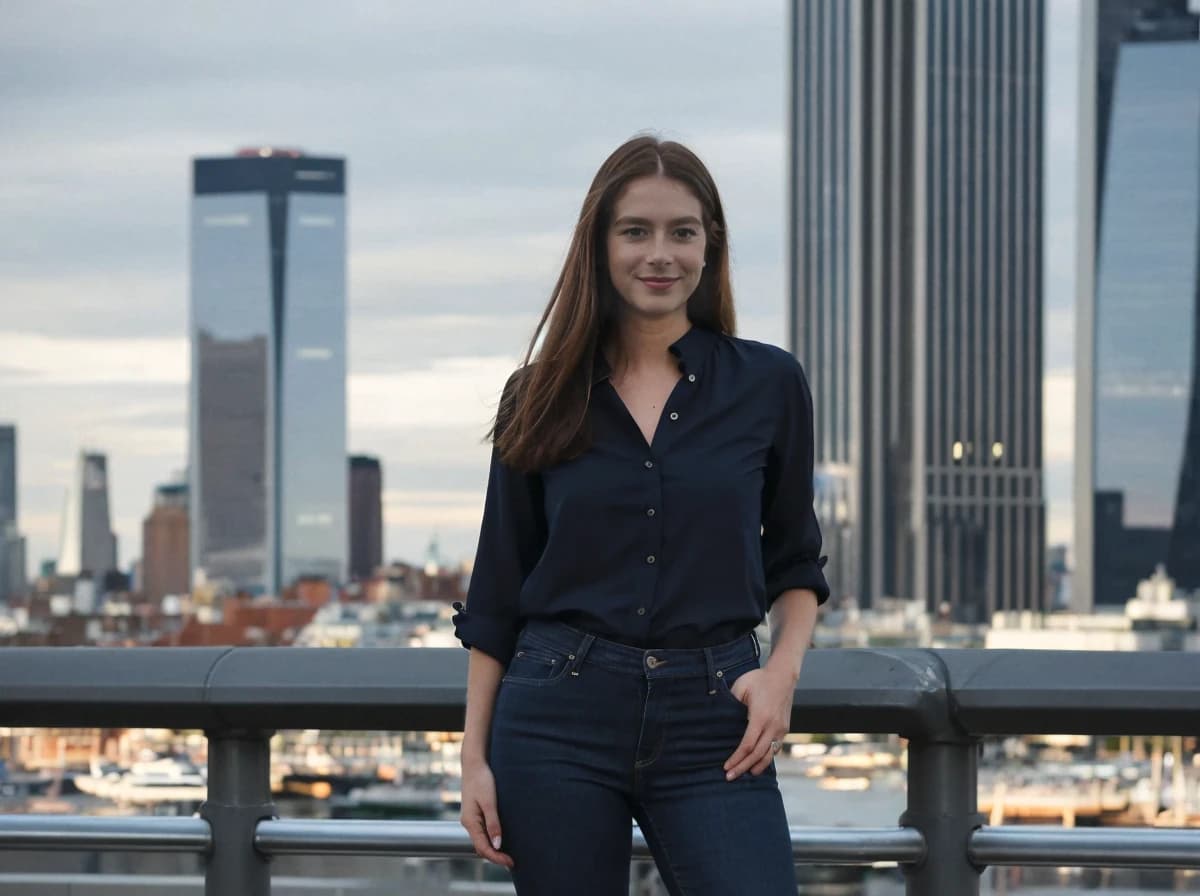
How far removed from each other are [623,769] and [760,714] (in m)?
0.19

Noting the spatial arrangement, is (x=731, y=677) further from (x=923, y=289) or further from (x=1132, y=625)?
(x=923, y=289)

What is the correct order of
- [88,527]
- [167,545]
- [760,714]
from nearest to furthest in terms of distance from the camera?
[760,714], [167,545], [88,527]

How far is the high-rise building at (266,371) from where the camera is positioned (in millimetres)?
157250

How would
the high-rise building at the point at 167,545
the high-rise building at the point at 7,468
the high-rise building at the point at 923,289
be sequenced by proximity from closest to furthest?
the high-rise building at the point at 923,289 < the high-rise building at the point at 7,468 < the high-rise building at the point at 167,545

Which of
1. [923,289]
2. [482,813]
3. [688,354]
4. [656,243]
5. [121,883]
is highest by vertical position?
[923,289]

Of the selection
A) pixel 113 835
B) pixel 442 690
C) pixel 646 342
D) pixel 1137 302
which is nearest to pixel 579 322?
pixel 646 342

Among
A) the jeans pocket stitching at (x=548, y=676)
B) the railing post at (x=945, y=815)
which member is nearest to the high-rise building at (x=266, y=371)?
the railing post at (x=945, y=815)

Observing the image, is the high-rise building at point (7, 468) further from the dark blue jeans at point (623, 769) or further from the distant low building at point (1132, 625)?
the dark blue jeans at point (623, 769)

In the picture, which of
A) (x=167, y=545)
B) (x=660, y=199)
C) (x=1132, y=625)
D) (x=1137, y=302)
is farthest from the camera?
(x=167, y=545)

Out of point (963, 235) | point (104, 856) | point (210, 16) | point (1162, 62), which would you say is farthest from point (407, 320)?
point (104, 856)

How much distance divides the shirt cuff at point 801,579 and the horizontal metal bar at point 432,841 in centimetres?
58

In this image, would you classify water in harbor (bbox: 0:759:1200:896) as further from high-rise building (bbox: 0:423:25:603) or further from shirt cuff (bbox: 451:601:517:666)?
high-rise building (bbox: 0:423:25:603)

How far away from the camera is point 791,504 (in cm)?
267

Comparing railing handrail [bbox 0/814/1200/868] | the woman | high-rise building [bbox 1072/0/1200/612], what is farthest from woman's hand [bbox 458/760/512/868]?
high-rise building [bbox 1072/0/1200/612]
